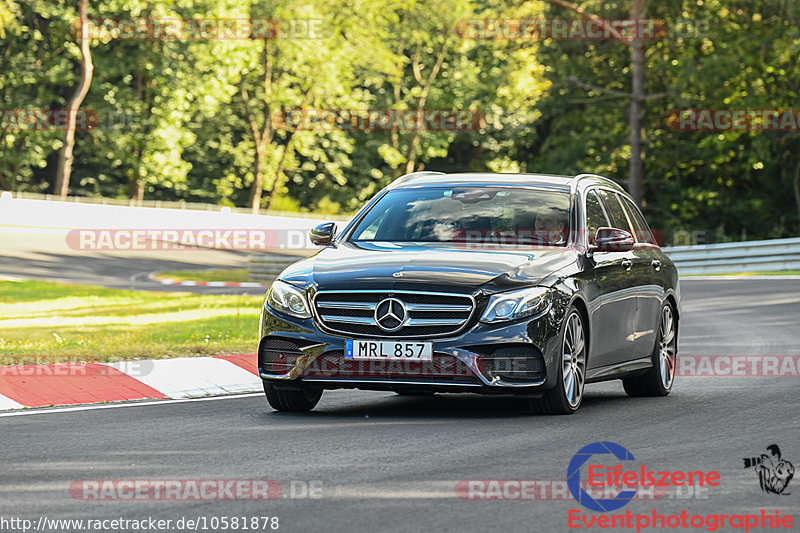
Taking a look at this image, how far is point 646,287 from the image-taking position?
11633 mm

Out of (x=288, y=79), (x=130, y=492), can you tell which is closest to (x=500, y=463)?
(x=130, y=492)

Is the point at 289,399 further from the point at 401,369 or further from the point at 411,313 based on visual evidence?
the point at 411,313

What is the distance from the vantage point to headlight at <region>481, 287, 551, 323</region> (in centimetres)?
929

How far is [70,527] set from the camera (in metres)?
5.89

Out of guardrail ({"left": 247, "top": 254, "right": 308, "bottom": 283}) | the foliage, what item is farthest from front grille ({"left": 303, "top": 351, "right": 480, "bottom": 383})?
the foliage

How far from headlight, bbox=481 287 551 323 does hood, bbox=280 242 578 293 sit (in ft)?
0.20

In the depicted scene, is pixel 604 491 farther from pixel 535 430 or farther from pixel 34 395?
pixel 34 395

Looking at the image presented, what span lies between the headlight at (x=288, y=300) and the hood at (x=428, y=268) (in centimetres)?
7

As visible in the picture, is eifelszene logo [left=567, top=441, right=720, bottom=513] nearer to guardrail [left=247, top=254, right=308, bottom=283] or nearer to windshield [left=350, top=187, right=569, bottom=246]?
windshield [left=350, top=187, right=569, bottom=246]

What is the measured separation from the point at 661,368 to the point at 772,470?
4320mm

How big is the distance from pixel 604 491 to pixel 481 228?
3.91m

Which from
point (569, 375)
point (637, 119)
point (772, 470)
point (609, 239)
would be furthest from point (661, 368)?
point (637, 119)

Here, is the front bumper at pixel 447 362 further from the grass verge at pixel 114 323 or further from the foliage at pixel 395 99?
the foliage at pixel 395 99


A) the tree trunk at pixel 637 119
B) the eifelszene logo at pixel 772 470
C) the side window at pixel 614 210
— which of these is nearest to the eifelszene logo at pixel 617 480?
the eifelszene logo at pixel 772 470
